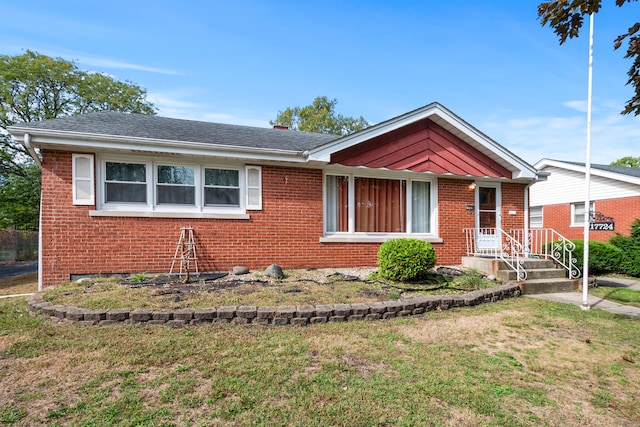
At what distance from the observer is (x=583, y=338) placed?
4531mm

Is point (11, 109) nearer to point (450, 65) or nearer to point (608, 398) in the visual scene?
point (450, 65)

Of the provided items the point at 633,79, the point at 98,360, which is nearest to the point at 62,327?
the point at 98,360

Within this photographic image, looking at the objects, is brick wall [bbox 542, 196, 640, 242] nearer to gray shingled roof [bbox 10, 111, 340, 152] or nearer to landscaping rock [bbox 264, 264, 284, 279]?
gray shingled roof [bbox 10, 111, 340, 152]

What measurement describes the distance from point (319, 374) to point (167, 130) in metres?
7.37

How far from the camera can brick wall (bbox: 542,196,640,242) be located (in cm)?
1375

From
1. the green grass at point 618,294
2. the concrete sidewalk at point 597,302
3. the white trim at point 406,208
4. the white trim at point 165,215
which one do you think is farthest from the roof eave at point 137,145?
the green grass at point 618,294

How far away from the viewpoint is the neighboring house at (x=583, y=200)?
45.6ft

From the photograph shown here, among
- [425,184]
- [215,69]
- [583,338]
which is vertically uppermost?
[215,69]

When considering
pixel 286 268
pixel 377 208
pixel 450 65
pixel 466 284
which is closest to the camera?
pixel 466 284

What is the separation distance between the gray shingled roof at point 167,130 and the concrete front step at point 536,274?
5.95 metres

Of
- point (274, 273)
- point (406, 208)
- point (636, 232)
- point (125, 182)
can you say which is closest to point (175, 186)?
point (125, 182)

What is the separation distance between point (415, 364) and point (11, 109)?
25142 mm

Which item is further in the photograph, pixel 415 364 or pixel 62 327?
pixel 62 327

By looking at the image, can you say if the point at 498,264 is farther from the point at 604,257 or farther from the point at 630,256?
the point at 630,256
